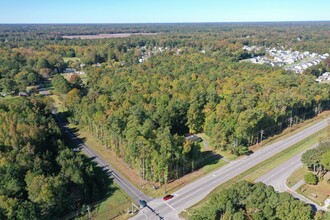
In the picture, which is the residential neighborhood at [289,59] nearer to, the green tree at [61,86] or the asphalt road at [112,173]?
the green tree at [61,86]

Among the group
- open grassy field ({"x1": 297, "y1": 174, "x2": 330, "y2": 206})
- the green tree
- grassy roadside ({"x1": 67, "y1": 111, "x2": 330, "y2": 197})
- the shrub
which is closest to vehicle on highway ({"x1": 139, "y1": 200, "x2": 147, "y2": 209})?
grassy roadside ({"x1": 67, "y1": 111, "x2": 330, "y2": 197})

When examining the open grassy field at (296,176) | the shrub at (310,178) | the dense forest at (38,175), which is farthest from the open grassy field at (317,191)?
the dense forest at (38,175)

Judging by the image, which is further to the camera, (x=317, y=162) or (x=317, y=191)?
(x=317, y=162)

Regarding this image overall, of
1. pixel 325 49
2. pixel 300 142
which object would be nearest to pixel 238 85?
pixel 300 142

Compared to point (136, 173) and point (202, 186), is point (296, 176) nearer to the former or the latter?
point (202, 186)

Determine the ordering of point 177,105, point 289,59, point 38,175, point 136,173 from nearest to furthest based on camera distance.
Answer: point 38,175, point 136,173, point 177,105, point 289,59

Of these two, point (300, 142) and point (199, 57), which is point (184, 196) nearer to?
point (300, 142)

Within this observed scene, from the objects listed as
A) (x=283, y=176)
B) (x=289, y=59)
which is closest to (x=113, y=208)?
(x=283, y=176)
